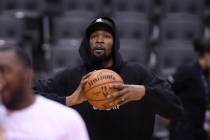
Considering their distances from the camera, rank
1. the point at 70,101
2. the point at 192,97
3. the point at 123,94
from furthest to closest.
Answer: the point at 192,97 < the point at 70,101 < the point at 123,94

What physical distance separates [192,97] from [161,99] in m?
2.02

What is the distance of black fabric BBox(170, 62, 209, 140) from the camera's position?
614cm

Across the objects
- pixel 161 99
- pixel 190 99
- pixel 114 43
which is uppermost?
pixel 114 43

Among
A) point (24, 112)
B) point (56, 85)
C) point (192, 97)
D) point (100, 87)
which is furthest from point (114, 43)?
point (192, 97)

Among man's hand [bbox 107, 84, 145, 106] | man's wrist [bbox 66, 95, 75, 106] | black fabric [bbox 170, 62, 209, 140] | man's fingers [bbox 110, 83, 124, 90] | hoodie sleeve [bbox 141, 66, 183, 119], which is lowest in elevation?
black fabric [bbox 170, 62, 209, 140]

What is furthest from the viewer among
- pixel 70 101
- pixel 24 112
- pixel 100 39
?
pixel 100 39

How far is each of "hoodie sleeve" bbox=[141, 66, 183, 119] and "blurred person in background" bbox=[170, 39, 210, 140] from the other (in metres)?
1.83

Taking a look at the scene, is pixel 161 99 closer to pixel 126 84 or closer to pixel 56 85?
pixel 126 84

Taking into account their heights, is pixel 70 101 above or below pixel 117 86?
below

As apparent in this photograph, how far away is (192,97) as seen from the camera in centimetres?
618

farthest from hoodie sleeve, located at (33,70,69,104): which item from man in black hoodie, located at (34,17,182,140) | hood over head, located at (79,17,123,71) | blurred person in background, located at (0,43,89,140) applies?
blurred person in background, located at (0,43,89,140)

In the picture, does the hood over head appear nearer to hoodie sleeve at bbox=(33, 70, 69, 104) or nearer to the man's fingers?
hoodie sleeve at bbox=(33, 70, 69, 104)

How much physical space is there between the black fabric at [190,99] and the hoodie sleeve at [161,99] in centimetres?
183

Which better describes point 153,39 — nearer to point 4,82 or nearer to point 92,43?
point 92,43
